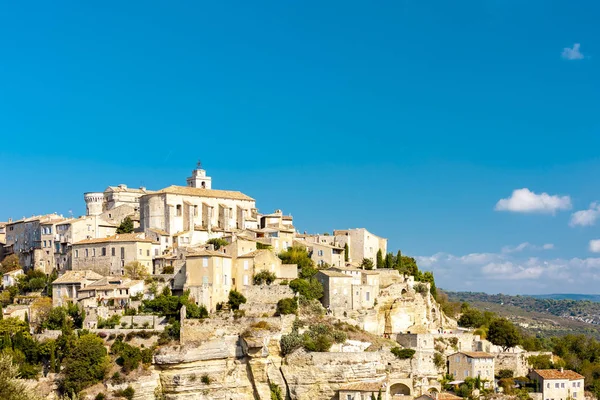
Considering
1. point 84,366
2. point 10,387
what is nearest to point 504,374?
point 84,366

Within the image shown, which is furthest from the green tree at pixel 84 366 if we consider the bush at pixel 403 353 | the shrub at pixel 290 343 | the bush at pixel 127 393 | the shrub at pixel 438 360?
the shrub at pixel 438 360

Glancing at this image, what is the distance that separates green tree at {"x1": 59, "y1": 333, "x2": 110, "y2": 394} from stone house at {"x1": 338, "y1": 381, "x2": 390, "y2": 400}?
14.1 m

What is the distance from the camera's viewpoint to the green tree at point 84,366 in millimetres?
47938

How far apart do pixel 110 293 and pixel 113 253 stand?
18.3 ft

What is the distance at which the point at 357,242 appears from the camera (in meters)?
66.8

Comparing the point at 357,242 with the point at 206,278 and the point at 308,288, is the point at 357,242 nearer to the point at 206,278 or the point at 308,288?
the point at 308,288

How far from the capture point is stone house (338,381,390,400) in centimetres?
4766

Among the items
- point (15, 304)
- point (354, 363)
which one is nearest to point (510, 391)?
point (354, 363)

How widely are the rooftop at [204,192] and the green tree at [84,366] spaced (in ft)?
61.4

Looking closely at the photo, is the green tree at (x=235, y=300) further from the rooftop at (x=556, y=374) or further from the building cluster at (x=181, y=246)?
the rooftop at (x=556, y=374)

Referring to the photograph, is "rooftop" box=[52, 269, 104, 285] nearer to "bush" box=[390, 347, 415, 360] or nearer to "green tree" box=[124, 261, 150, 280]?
"green tree" box=[124, 261, 150, 280]

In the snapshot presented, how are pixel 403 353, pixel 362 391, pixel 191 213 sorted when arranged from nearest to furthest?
pixel 362 391 < pixel 403 353 < pixel 191 213

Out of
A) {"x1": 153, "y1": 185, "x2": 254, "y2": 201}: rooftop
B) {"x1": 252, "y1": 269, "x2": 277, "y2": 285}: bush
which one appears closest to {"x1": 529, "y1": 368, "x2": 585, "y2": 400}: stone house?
{"x1": 252, "y1": 269, "x2": 277, "y2": 285}: bush

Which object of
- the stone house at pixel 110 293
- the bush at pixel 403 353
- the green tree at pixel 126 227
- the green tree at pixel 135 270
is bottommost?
the bush at pixel 403 353
